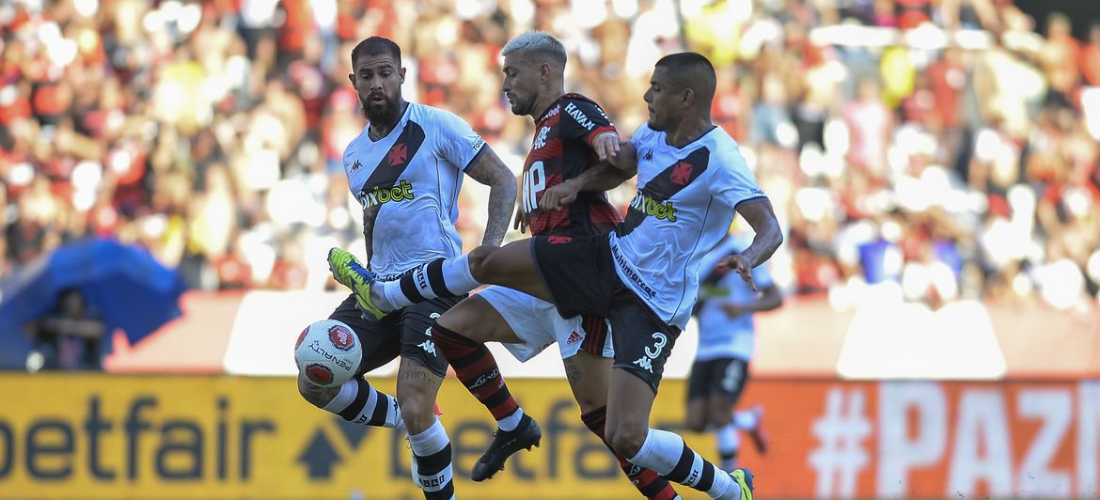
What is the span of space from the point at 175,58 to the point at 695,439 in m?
7.78

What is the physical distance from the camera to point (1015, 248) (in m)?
17.8

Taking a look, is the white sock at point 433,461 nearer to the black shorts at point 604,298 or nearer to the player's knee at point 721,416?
the black shorts at point 604,298

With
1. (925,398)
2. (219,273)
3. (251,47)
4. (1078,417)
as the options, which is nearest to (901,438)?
(925,398)

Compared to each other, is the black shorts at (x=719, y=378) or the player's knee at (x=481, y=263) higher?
the player's knee at (x=481, y=263)

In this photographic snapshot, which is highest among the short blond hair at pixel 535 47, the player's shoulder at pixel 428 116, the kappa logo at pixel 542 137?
the short blond hair at pixel 535 47

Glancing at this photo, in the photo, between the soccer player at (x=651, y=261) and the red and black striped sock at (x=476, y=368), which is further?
the red and black striped sock at (x=476, y=368)

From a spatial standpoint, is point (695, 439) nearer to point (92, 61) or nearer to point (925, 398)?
point (925, 398)

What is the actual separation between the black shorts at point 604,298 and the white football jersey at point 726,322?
184 inches

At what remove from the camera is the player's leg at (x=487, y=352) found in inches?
313

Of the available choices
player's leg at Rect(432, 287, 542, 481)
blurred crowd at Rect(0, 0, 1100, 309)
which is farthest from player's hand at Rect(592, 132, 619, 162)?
blurred crowd at Rect(0, 0, 1100, 309)

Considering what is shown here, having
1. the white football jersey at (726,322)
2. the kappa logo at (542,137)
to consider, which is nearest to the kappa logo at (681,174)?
the kappa logo at (542,137)

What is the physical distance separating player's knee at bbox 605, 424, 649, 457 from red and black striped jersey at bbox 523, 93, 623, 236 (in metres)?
0.98

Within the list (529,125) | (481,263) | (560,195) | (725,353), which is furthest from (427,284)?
(529,125)

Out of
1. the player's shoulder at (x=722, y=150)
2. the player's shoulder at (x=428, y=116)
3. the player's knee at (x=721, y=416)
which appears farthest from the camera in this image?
the player's knee at (x=721, y=416)
